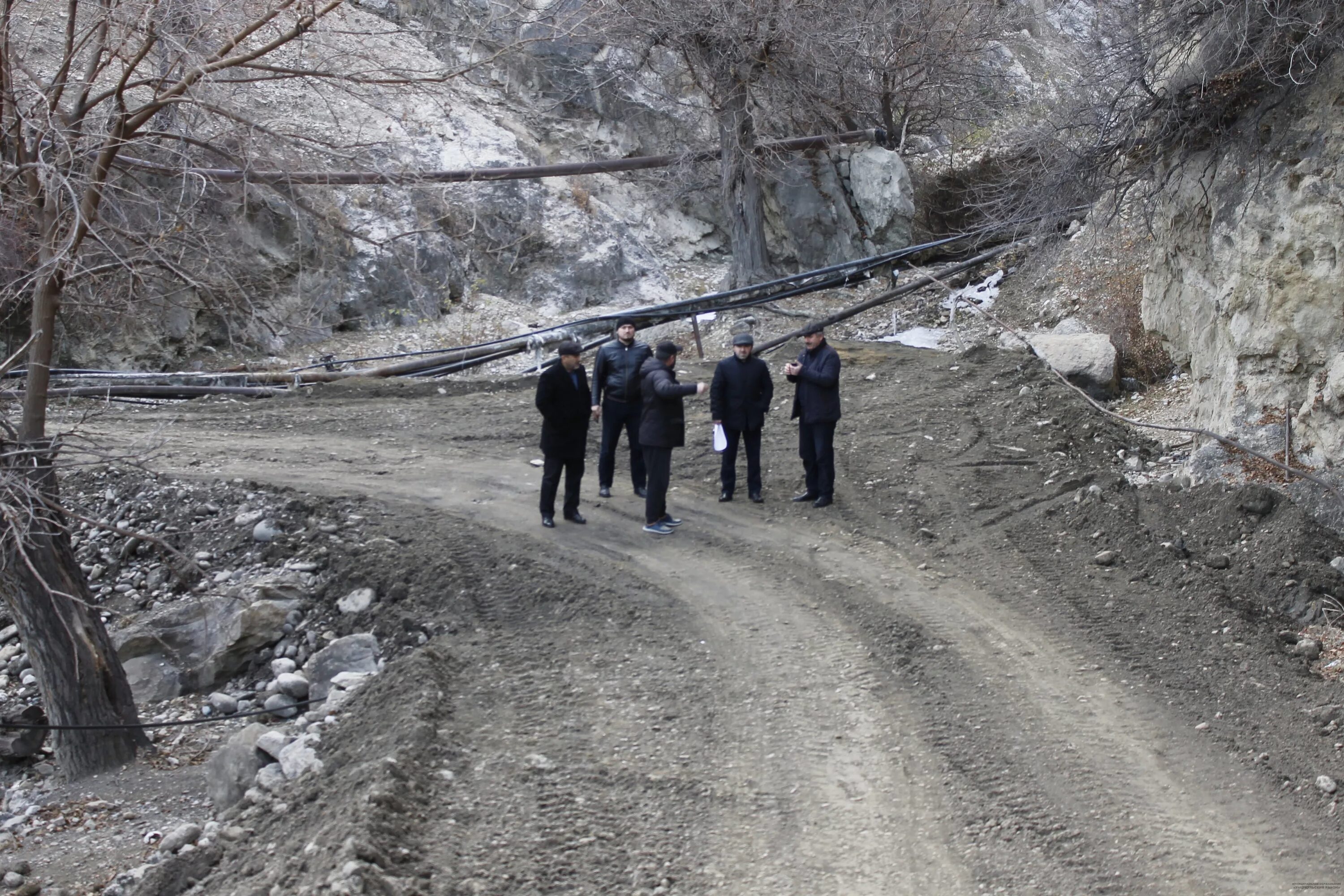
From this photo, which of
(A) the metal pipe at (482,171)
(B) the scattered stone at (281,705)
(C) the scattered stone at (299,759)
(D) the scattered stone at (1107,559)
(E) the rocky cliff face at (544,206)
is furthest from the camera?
(E) the rocky cliff face at (544,206)

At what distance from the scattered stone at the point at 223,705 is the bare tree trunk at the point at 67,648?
0.60 meters

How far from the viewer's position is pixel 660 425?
9.46m

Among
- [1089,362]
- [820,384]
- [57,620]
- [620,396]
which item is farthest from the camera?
[1089,362]

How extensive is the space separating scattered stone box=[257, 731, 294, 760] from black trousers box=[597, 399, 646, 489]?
14.3 feet

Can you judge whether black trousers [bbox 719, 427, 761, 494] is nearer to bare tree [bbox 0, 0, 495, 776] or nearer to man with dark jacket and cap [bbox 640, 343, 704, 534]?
man with dark jacket and cap [bbox 640, 343, 704, 534]

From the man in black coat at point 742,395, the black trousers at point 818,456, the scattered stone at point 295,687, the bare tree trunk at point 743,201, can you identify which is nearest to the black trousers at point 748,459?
the man in black coat at point 742,395

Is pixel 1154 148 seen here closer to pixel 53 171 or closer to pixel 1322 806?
pixel 1322 806

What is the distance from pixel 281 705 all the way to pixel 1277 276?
9.00 m

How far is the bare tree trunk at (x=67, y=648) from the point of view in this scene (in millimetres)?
7531

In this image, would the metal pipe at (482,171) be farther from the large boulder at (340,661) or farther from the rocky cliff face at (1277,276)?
the rocky cliff face at (1277,276)

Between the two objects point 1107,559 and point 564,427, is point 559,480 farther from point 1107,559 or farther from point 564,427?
point 1107,559

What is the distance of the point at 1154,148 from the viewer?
34.1ft

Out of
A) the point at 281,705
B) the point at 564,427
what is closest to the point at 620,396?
the point at 564,427

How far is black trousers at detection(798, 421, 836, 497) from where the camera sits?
32.9 ft
